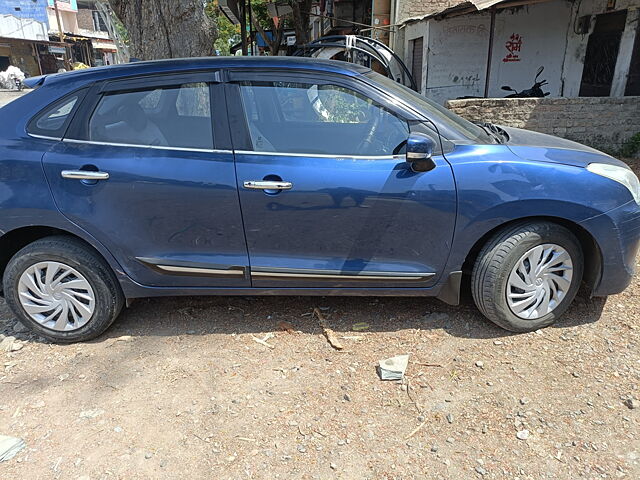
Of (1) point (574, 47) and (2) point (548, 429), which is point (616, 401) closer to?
(2) point (548, 429)

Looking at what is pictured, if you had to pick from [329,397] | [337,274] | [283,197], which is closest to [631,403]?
[329,397]

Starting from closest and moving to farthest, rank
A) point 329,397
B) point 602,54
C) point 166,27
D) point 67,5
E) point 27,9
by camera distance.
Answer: point 329,397 < point 166,27 < point 602,54 < point 27,9 < point 67,5

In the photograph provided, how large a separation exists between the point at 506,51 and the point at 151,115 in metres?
11.0

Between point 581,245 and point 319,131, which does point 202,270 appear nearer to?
point 319,131

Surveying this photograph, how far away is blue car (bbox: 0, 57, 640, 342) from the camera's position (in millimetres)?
2842

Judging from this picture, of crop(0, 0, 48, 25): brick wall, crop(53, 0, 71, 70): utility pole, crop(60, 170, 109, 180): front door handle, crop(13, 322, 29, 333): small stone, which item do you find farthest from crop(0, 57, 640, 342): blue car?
crop(0, 0, 48, 25): brick wall

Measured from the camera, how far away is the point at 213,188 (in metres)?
2.86

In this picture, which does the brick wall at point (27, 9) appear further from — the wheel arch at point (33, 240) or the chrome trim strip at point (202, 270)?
the chrome trim strip at point (202, 270)

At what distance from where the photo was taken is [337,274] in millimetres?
3027

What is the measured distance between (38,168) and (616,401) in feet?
11.9

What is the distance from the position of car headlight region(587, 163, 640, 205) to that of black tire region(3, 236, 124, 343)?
317cm

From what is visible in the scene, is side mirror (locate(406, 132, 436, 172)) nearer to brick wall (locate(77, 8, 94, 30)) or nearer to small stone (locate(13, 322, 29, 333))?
small stone (locate(13, 322, 29, 333))

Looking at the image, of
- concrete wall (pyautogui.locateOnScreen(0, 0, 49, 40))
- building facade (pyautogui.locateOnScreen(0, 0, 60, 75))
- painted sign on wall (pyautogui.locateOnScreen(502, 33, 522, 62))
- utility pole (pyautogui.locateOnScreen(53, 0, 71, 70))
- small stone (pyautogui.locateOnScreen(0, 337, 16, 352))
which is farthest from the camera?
utility pole (pyautogui.locateOnScreen(53, 0, 71, 70))

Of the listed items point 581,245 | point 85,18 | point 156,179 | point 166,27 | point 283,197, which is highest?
point 85,18
